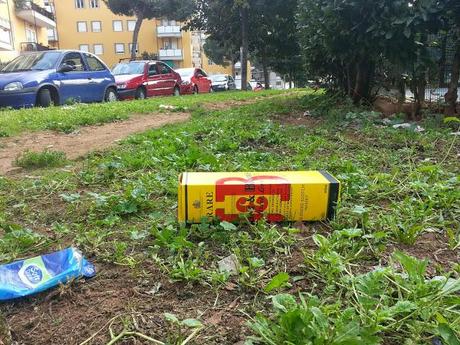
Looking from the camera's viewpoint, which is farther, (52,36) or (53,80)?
(52,36)

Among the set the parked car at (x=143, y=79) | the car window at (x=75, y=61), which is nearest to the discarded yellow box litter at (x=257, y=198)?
the car window at (x=75, y=61)

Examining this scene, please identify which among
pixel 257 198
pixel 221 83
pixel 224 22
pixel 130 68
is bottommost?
pixel 221 83

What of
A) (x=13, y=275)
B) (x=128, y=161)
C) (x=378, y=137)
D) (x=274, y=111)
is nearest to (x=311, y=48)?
(x=274, y=111)

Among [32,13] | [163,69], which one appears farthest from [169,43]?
[163,69]

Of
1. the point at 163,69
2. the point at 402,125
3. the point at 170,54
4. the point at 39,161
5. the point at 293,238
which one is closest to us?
the point at 293,238

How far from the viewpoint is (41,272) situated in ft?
6.31

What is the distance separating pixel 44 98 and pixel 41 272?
8643 millimetres

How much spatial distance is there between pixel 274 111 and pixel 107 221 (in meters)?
5.39

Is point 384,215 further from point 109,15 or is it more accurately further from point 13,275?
point 109,15

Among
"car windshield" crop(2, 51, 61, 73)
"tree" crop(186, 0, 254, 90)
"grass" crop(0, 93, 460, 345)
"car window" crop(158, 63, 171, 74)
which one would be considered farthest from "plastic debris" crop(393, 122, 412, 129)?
"tree" crop(186, 0, 254, 90)

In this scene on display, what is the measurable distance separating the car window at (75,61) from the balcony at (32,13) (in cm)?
2521

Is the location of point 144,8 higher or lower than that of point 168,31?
higher

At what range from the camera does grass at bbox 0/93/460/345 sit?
4.97ft

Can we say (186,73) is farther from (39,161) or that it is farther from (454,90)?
(39,161)
